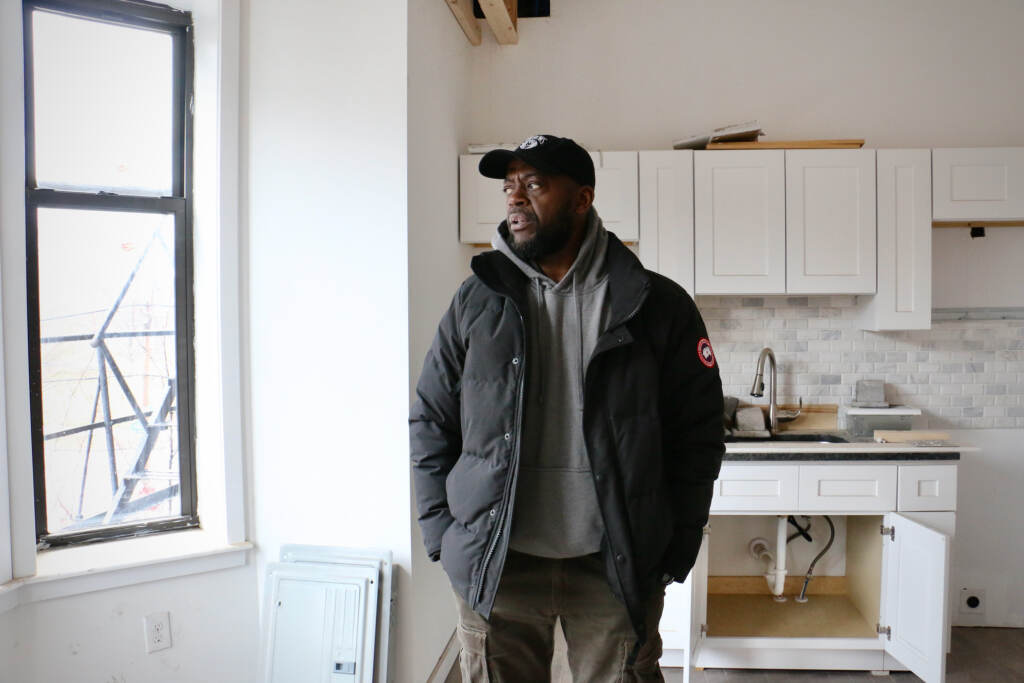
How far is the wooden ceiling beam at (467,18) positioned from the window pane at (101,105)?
1.16 meters

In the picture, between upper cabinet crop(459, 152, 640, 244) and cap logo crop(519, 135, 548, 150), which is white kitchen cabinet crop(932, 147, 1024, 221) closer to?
upper cabinet crop(459, 152, 640, 244)

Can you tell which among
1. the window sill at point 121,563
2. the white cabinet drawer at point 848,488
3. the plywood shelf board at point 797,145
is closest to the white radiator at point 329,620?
the window sill at point 121,563

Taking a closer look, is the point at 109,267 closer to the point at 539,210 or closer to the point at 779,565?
the point at 539,210

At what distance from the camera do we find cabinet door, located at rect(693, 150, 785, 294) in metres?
3.03

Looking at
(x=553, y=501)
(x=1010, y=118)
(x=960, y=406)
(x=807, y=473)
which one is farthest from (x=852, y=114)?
(x=553, y=501)

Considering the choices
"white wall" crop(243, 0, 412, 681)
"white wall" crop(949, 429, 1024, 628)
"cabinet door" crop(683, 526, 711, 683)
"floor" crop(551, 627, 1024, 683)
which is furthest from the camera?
"white wall" crop(949, 429, 1024, 628)

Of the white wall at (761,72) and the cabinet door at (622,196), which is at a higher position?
the white wall at (761,72)

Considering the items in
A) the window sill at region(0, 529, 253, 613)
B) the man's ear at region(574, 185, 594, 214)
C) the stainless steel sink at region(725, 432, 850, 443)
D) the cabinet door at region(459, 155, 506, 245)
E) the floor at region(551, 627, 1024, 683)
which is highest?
→ the cabinet door at region(459, 155, 506, 245)

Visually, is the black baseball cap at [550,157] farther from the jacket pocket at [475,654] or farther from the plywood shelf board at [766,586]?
the plywood shelf board at [766,586]

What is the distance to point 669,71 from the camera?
11.3 feet

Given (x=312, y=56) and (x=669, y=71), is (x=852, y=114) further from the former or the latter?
(x=312, y=56)

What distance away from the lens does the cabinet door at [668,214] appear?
10.1ft

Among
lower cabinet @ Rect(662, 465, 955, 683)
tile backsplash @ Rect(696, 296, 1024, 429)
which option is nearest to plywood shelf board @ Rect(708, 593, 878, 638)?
lower cabinet @ Rect(662, 465, 955, 683)

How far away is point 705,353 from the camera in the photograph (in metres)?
1.58
